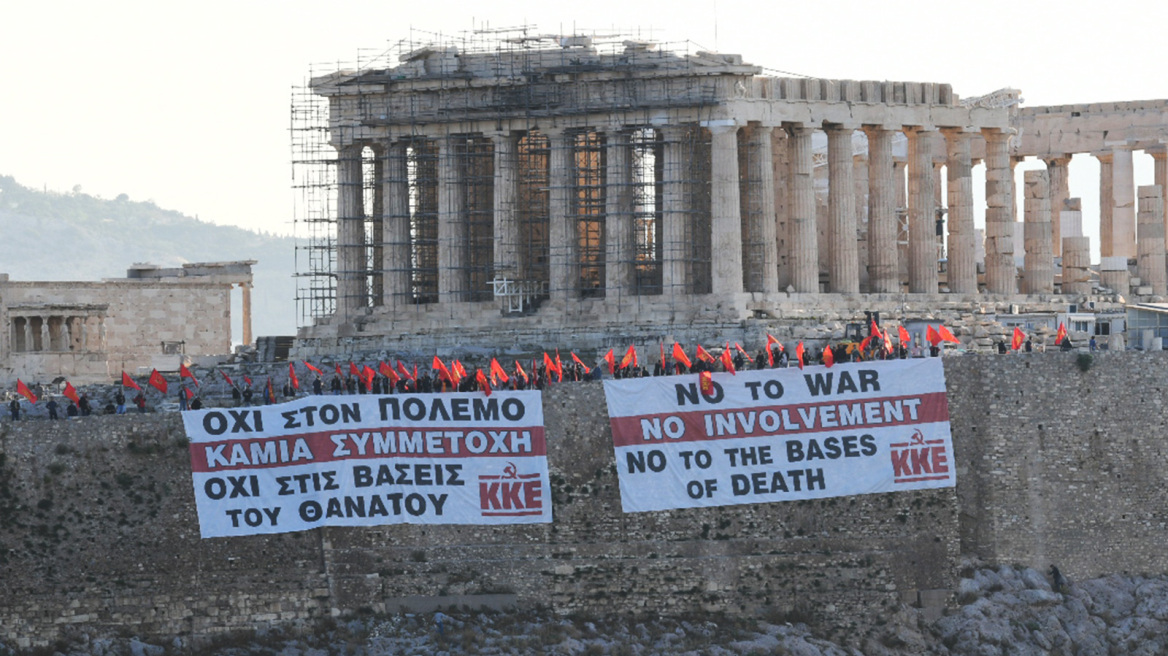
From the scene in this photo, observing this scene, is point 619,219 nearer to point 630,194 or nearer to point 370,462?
point 630,194

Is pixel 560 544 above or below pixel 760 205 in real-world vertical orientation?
below

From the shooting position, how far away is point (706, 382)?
250 feet

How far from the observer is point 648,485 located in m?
75.8

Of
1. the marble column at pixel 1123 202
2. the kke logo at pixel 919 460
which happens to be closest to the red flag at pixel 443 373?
the kke logo at pixel 919 460

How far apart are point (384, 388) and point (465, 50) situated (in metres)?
24.3

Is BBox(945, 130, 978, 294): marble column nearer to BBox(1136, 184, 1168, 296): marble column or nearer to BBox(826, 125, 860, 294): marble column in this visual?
BBox(826, 125, 860, 294): marble column

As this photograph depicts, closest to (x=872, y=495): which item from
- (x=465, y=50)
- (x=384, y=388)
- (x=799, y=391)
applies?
(x=799, y=391)

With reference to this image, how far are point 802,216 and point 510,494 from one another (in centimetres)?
2577

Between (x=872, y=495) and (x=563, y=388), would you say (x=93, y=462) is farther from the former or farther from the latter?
(x=872, y=495)

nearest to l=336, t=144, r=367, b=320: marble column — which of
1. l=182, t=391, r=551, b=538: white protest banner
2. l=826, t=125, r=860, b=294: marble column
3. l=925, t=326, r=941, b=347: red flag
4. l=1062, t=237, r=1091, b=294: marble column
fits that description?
l=826, t=125, r=860, b=294: marble column

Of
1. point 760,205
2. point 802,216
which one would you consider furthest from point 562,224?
point 802,216

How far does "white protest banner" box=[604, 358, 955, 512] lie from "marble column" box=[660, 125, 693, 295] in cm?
1981

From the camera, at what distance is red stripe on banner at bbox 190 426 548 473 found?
76.2 m

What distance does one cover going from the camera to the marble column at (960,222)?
101m
